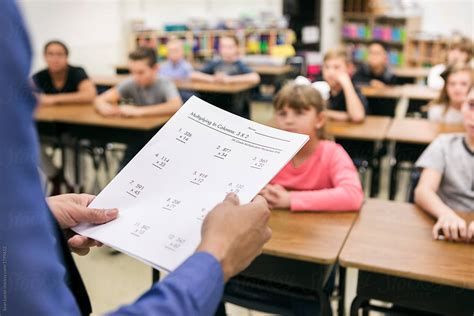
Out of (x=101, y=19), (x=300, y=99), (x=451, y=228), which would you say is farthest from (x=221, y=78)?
(x=451, y=228)

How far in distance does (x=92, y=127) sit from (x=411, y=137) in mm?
2113

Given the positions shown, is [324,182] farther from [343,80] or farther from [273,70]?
[273,70]

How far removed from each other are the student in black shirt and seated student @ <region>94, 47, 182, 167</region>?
0.32m

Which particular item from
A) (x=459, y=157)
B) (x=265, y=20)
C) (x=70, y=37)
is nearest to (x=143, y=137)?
(x=459, y=157)

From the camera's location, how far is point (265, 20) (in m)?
9.02

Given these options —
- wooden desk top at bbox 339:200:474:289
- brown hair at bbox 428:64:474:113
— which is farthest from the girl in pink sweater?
brown hair at bbox 428:64:474:113

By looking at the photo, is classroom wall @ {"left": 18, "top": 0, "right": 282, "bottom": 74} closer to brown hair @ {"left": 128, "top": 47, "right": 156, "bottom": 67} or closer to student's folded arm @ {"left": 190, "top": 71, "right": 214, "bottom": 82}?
student's folded arm @ {"left": 190, "top": 71, "right": 214, "bottom": 82}

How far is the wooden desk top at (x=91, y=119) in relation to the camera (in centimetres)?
334

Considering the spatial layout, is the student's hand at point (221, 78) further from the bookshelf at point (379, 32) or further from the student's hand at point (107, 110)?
the bookshelf at point (379, 32)

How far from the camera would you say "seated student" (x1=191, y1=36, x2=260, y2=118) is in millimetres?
5195

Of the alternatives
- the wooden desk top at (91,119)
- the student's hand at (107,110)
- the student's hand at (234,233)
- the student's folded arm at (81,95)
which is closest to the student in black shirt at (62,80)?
the student's folded arm at (81,95)

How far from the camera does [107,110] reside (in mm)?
3555

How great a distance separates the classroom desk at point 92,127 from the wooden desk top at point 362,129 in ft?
3.72

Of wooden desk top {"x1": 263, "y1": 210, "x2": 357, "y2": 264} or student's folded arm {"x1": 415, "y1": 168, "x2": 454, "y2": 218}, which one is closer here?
wooden desk top {"x1": 263, "y1": 210, "x2": 357, "y2": 264}
